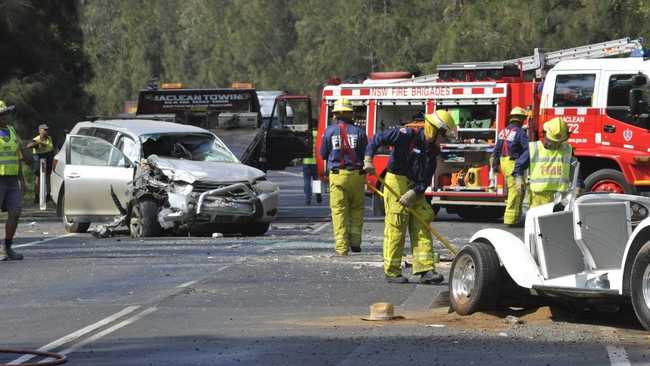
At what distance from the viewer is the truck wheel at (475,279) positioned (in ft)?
35.5

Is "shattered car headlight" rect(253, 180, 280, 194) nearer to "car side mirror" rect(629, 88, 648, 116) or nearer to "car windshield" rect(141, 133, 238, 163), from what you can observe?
"car windshield" rect(141, 133, 238, 163)

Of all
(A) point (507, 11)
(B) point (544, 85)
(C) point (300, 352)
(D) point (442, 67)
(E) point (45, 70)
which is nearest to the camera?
(C) point (300, 352)

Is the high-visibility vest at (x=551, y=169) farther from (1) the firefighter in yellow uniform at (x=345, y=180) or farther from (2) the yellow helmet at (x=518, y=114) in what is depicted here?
(2) the yellow helmet at (x=518, y=114)

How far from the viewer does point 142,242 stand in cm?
1944

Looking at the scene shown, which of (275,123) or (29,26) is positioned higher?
(29,26)

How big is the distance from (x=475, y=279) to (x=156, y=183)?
9.71m

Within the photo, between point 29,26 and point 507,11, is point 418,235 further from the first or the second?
point 507,11

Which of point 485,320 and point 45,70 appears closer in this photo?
point 485,320

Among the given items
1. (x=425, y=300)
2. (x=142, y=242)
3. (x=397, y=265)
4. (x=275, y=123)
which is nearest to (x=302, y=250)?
(x=142, y=242)

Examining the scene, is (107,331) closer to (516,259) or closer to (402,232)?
(516,259)

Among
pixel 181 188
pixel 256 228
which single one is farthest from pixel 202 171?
pixel 256 228

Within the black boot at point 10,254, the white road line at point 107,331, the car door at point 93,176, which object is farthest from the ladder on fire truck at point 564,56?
the white road line at point 107,331

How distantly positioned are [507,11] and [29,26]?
2464 centimetres

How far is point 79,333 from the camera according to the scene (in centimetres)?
1055
